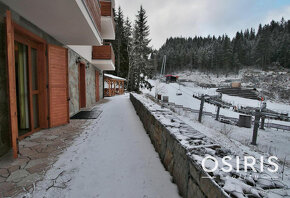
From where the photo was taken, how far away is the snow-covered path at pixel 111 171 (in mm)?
1741

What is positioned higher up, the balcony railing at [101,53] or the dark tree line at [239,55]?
the dark tree line at [239,55]

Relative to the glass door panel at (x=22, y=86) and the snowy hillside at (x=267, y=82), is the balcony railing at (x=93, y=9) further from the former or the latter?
the snowy hillside at (x=267, y=82)

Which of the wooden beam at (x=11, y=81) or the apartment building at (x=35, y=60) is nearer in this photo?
the wooden beam at (x=11, y=81)

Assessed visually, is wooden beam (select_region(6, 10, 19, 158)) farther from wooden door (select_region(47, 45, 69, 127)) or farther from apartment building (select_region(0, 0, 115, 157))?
wooden door (select_region(47, 45, 69, 127))

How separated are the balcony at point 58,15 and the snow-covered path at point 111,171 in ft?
8.70

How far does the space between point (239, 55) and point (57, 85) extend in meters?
62.5

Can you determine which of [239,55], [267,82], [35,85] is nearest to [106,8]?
[35,85]

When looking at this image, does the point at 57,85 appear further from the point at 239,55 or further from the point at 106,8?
the point at 239,55

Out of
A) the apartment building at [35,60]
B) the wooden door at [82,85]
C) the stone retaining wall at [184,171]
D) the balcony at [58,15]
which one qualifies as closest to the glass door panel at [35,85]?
the apartment building at [35,60]

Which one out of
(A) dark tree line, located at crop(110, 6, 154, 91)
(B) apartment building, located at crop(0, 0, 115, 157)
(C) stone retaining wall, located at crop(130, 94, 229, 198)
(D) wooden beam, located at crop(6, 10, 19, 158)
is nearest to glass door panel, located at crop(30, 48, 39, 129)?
(B) apartment building, located at crop(0, 0, 115, 157)

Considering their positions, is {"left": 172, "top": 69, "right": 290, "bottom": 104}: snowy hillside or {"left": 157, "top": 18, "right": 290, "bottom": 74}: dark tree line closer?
{"left": 172, "top": 69, "right": 290, "bottom": 104}: snowy hillside

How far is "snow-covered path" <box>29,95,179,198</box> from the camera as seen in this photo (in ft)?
5.71

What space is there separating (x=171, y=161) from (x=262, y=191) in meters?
1.15

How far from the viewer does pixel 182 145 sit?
5.45 ft
